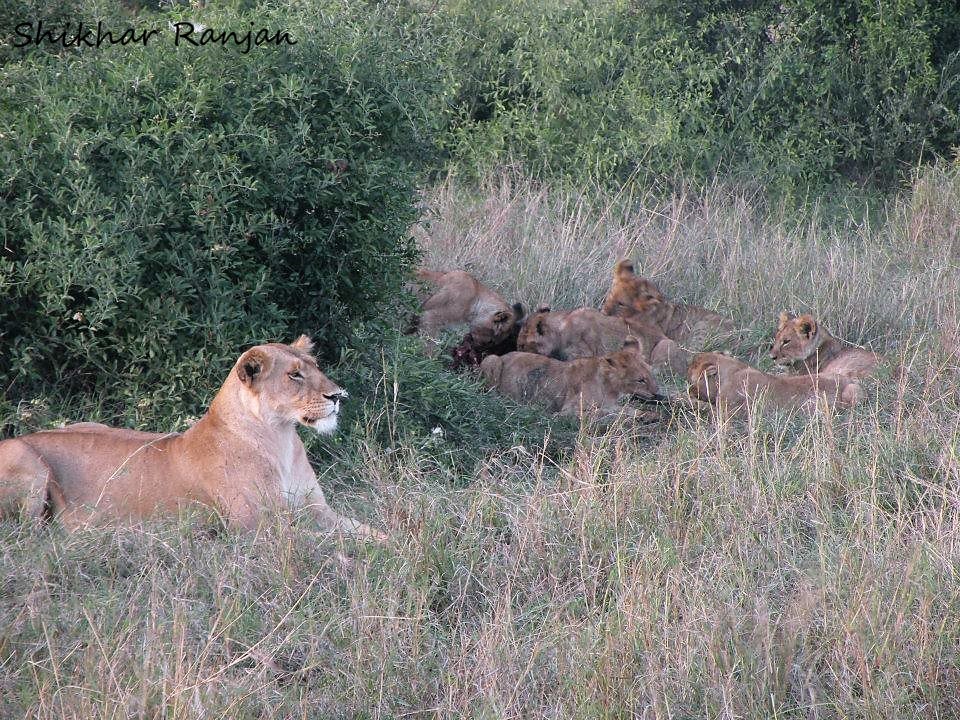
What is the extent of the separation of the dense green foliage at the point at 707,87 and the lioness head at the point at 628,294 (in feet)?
8.16

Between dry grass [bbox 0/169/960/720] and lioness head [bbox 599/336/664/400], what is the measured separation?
974 millimetres

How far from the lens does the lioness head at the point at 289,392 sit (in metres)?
5.34

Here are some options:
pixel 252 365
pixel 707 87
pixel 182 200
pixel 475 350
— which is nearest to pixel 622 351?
pixel 475 350

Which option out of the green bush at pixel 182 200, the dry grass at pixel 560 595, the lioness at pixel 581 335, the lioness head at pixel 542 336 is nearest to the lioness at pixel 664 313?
the lioness at pixel 581 335

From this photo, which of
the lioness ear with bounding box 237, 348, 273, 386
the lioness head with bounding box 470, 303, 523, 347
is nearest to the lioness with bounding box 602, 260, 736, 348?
the lioness head with bounding box 470, 303, 523, 347

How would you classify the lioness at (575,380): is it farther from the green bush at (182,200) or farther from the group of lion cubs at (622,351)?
the green bush at (182,200)

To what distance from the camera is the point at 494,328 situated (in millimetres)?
8867

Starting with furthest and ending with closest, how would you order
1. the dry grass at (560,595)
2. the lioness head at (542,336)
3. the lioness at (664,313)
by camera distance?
the lioness at (664,313)
the lioness head at (542,336)
the dry grass at (560,595)

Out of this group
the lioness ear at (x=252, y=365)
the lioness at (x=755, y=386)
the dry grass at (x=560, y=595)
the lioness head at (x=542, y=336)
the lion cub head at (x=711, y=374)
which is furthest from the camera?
the lioness head at (x=542, y=336)

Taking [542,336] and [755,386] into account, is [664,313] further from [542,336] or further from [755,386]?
[755,386]

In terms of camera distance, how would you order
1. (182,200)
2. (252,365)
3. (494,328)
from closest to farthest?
1. (252,365)
2. (182,200)
3. (494,328)

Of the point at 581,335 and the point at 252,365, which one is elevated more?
the point at 252,365

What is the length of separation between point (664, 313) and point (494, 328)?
3.97 ft

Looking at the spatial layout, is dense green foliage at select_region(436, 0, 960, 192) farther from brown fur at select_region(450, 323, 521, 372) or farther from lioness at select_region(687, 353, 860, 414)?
lioness at select_region(687, 353, 860, 414)
